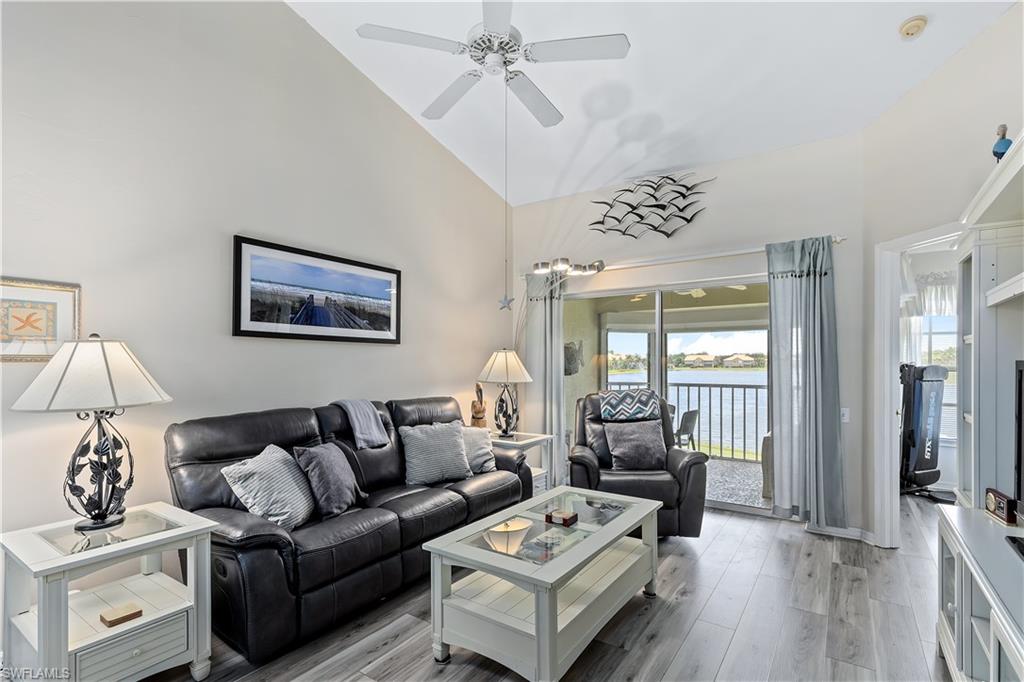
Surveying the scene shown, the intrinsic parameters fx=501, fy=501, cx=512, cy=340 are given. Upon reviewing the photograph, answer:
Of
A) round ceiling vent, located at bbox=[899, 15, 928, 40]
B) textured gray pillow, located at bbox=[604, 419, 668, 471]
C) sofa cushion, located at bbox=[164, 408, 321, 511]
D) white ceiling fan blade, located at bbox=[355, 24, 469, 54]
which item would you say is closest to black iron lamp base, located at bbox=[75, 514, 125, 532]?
sofa cushion, located at bbox=[164, 408, 321, 511]

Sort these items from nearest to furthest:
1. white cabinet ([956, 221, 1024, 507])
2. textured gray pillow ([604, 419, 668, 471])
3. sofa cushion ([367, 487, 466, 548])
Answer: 1. white cabinet ([956, 221, 1024, 507])
2. sofa cushion ([367, 487, 466, 548])
3. textured gray pillow ([604, 419, 668, 471])

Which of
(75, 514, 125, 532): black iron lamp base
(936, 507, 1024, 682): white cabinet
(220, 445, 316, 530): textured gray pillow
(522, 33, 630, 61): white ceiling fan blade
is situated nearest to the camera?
(936, 507, 1024, 682): white cabinet

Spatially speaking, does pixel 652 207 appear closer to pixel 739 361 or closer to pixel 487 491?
pixel 739 361

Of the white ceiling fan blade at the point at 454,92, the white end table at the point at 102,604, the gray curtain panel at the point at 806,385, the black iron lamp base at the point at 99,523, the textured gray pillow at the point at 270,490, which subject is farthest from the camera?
the gray curtain panel at the point at 806,385

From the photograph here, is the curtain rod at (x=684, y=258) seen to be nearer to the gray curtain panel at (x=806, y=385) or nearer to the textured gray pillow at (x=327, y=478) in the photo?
the gray curtain panel at (x=806, y=385)

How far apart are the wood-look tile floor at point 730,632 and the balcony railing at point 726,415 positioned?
122cm

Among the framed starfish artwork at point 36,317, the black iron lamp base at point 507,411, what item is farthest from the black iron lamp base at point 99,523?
the black iron lamp base at point 507,411

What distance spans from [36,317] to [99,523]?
986 millimetres

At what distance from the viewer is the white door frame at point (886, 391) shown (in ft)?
11.3

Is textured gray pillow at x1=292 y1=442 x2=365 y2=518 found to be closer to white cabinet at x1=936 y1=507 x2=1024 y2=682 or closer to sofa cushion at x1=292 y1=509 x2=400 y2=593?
sofa cushion at x1=292 y1=509 x2=400 y2=593

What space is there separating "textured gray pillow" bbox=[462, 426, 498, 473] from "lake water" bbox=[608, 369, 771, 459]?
188 cm

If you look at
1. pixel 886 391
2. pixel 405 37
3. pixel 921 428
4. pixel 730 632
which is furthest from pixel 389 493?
pixel 921 428

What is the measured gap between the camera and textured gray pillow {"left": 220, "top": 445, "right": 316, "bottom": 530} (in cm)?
247

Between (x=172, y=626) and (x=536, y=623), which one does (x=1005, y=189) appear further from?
(x=172, y=626)
